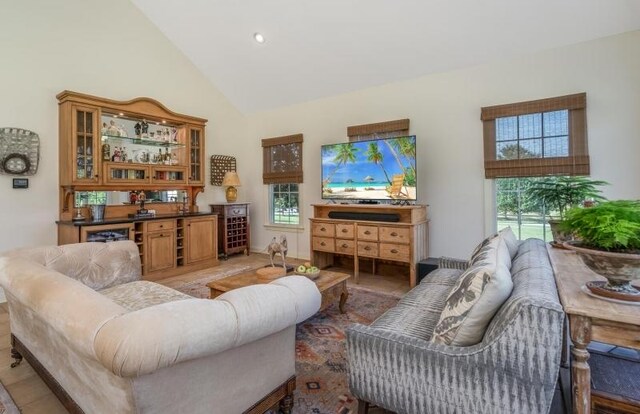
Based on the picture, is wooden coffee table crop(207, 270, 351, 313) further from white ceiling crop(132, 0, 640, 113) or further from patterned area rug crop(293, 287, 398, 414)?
white ceiling crop(132, 0, 640, 113)

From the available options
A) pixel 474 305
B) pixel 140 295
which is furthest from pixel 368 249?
pixel 474 305

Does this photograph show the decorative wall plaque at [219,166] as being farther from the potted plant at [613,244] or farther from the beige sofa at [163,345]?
the potted plant at [613,244]

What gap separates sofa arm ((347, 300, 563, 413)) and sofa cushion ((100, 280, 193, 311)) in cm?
150

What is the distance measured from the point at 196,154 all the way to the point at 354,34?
310 cm

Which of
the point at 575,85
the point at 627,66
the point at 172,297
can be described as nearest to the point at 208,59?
the point at 172,297

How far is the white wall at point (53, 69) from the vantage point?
12.5 ft

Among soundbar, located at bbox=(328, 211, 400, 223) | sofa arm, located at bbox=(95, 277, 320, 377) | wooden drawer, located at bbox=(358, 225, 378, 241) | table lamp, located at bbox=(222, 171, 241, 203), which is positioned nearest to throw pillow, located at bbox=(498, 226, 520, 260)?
→ sofa arm, located at bbox=(95, 277, 320, 377)

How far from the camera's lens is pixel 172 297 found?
2.44 m

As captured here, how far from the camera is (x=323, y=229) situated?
15.3 ft

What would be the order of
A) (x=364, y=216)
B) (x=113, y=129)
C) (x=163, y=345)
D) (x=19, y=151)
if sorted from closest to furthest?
1. (x=163, y=345)
2. (x=19, y=151)
3. (x=364, y=216)
4. (x=113, y=129)

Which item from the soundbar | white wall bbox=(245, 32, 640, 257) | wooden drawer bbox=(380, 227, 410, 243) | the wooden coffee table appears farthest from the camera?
the soundbar

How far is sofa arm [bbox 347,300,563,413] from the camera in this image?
116cm

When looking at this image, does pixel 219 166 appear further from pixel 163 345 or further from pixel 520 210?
pixel 163 345

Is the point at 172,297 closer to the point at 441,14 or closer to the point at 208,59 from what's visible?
the point at 441,14
